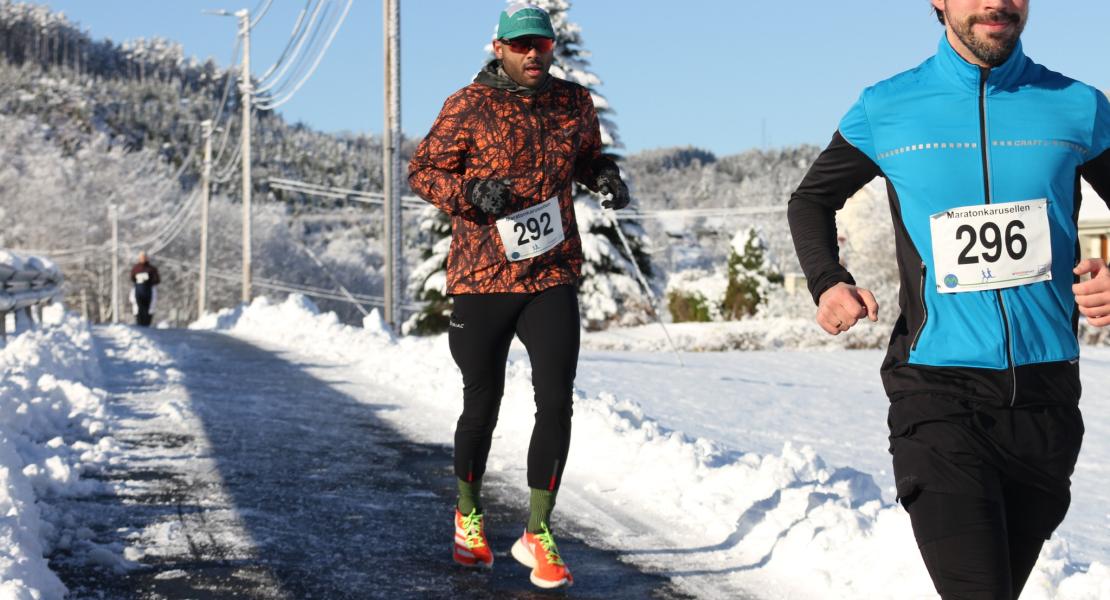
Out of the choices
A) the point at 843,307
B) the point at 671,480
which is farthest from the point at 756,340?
the point at 843,307

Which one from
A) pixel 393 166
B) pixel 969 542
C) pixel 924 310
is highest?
pixel 393 166

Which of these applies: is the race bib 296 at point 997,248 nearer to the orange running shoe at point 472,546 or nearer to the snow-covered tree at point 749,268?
the orange running shoe at point 472,546

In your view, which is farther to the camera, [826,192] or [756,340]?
[756,340]

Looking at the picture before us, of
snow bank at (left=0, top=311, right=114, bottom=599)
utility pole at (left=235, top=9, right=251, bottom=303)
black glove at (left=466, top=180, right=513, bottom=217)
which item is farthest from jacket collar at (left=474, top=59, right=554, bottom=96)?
utility pole at (left=235, top=9, right=251, bottom=303)

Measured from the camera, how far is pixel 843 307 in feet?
9.27

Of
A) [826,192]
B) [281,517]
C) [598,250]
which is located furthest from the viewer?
[598,250]

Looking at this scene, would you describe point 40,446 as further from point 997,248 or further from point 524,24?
point 997,248

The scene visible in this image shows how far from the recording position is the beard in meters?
2.94

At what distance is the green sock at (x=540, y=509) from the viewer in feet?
15.6

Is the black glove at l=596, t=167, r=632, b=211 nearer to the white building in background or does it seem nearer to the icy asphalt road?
the icy asphalt road

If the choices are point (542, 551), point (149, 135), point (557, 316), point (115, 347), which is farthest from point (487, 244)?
point (149, 135)

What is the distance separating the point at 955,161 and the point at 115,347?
15410 millimetres

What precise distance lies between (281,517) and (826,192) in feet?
11.4

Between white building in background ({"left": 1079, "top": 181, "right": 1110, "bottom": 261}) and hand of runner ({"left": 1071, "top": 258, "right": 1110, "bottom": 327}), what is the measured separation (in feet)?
118
